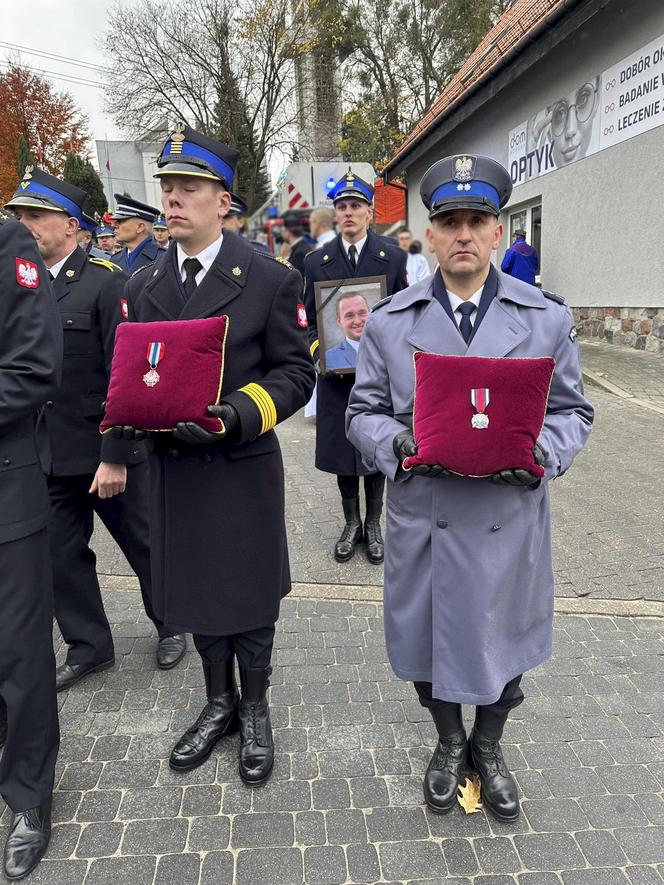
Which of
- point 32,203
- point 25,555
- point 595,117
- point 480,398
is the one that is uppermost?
point 595,117

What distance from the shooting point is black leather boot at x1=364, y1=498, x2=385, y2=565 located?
14.4 ft

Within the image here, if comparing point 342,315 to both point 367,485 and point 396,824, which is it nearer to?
point 367,485

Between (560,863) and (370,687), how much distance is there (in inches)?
42.9

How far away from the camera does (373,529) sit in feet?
14.7

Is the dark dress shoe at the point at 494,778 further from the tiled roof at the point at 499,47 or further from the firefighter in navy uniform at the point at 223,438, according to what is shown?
the tiled roof at the point at 499,47

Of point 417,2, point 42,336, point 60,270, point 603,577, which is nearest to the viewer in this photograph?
point 42,336

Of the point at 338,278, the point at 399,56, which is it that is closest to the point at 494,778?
the point at 338,278

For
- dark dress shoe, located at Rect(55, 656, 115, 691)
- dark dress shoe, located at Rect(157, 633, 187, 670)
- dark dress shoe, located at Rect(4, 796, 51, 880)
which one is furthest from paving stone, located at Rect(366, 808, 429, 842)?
dark dress shoe, located at Rect(55, 656, 115, 691)

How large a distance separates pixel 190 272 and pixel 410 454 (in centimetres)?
109

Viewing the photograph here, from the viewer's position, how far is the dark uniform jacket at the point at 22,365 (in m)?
2.00

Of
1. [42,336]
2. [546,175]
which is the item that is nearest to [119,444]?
[42,336]

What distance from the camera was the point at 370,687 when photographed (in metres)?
3.00

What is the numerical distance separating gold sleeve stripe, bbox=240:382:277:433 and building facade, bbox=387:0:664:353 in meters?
8.40

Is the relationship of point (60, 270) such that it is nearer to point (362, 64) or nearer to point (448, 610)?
point (448, 610)
